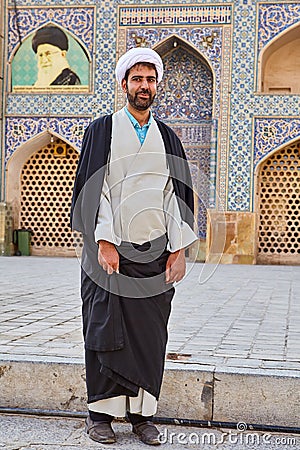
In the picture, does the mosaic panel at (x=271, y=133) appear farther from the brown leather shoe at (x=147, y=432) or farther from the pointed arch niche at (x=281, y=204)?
the brown leather shoe at (x=147, y=432)

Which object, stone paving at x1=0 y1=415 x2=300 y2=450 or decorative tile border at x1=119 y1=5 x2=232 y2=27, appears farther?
decorative tile border at x1=119 y1=5 x2=232 y2=27

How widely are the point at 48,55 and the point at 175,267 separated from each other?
13.2 m

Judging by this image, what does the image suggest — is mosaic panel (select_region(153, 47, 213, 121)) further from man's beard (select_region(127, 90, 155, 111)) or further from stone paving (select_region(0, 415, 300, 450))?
stone paving (select_region(0, 415, 300, 450))

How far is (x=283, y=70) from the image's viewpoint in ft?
51.4

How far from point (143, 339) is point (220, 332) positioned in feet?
5.76

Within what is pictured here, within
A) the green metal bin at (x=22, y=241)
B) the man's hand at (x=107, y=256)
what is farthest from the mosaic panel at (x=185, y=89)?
the man's hand at (x=107, y=256)

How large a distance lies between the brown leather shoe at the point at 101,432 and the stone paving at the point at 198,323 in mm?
622

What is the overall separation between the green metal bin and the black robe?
12.8 m

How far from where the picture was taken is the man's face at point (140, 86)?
3000mm

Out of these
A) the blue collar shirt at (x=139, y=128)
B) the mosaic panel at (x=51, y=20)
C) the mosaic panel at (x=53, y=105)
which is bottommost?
the blue collar shirt at (x=139, y=128)

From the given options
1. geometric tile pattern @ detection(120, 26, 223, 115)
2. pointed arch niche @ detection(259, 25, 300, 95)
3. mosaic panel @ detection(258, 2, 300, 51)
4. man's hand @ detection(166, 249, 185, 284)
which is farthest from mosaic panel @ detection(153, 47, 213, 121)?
man's hand @ detection(166, 249, 185, 284)

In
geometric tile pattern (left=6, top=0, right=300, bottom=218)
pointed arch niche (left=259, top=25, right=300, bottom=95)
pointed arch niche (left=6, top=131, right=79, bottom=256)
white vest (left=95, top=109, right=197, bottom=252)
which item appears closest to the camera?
white vest (left=95, top=109, right=197, bottom=252)

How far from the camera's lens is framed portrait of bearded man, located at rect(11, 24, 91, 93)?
15305mm

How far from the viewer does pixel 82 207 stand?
297cm
